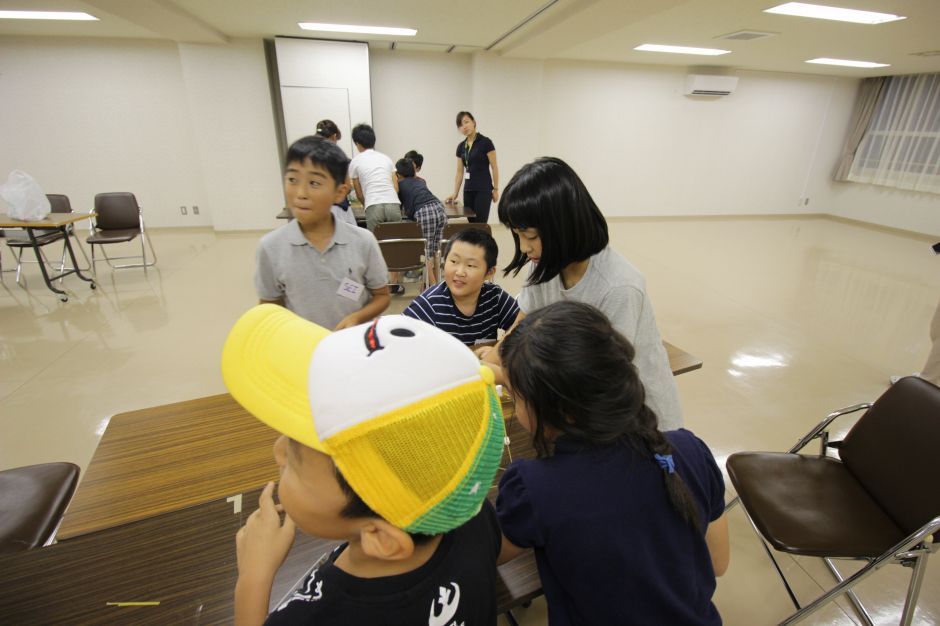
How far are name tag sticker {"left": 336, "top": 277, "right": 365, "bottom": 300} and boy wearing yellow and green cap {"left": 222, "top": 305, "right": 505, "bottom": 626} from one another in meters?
1.04

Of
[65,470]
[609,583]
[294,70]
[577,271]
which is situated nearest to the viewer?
[609,583]

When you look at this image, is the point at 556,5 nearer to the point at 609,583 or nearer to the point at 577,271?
the point at 577,271

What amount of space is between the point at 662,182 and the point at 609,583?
8509mm

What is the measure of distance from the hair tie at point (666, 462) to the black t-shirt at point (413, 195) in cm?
334

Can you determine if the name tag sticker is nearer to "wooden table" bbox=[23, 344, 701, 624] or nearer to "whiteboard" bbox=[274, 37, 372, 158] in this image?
"wooden table" bbox=[23, 344, 701, 624]

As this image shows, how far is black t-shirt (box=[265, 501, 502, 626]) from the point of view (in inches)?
19.1

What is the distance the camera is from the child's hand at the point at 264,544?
60cm

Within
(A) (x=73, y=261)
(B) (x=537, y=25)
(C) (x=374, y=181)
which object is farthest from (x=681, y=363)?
(A) (x=73, y=261)

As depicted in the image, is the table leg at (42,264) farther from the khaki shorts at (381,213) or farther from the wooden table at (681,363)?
the wooden table at (681,363)

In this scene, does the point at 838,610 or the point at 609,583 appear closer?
the point at 609,583

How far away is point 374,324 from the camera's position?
0.47 metres

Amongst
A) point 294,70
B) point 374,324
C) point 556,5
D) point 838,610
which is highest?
point 556,5

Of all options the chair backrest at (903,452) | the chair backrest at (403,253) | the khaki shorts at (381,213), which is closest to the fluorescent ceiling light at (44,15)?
the khaki shorts at (381,213)

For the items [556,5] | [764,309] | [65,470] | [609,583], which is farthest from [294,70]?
[609,583]
